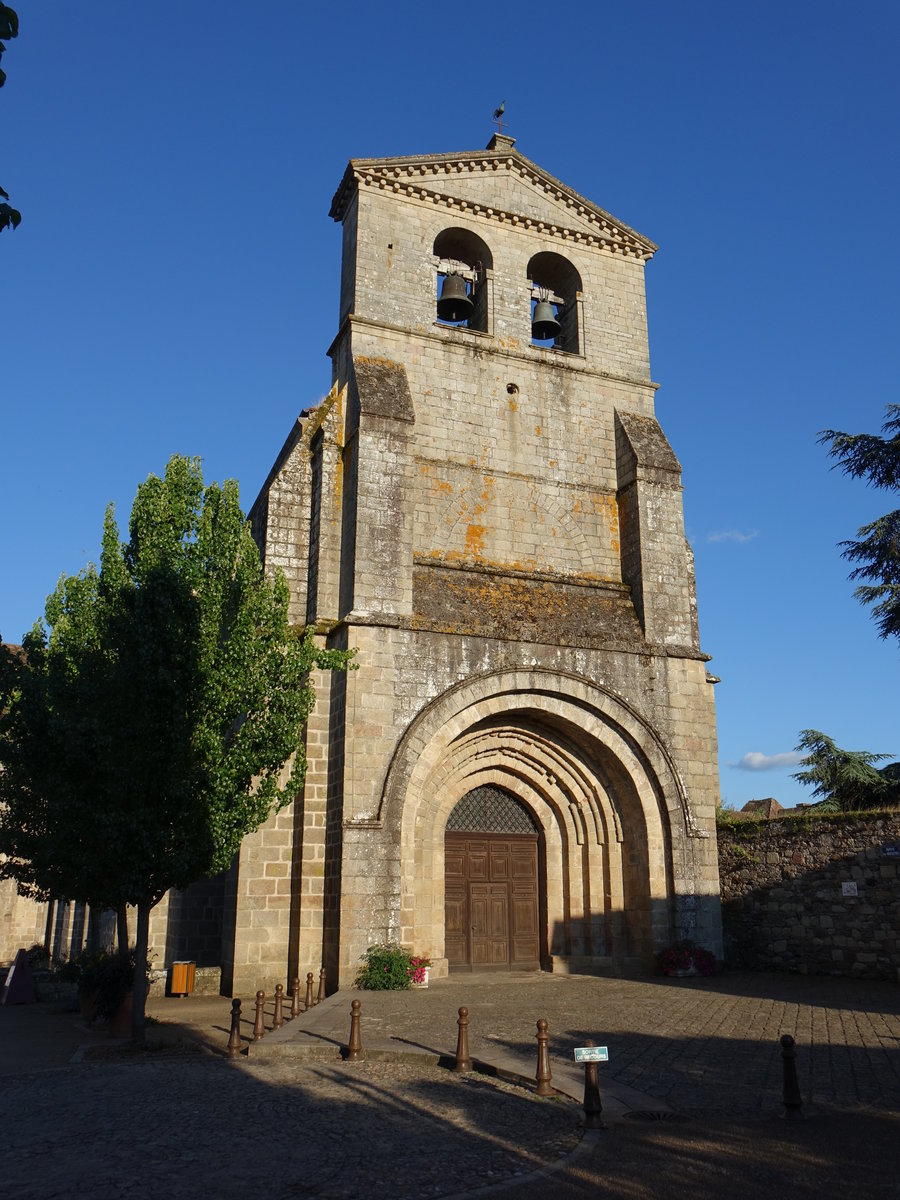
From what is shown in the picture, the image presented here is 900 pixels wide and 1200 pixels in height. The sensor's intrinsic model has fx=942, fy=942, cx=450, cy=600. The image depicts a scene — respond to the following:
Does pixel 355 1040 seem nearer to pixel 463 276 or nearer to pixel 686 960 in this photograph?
pixel 686 960

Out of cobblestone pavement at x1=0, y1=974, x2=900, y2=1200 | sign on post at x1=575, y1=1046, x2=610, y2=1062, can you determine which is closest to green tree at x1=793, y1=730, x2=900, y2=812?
cobblestone pavement at x1=0, y1=974, x2=900, y2=1200

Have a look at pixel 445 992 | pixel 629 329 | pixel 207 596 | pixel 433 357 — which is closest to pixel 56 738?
pixel 207 596

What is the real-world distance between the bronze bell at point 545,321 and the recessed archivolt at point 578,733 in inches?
276

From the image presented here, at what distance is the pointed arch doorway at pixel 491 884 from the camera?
15336 mm

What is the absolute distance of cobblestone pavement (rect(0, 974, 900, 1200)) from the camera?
5215 millimetres

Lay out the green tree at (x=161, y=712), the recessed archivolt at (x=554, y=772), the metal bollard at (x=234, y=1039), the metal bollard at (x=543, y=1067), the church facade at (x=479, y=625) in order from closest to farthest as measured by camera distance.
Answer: the metal bollard at (x=543, y=1067) < the metal bollard at (x=234, y=1039) < the green tree at (x=161, y=712) < the church facade at (x=479, y=625) < the recessed archivolt at (x=554, y=772)

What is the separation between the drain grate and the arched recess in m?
7.26

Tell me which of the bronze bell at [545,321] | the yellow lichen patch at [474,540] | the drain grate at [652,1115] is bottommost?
the drain grate at [652,1115]

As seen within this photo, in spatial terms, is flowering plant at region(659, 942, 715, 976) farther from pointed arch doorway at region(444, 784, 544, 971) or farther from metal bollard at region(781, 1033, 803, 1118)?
metal bollard at region(781, 1033, 803, 1118)

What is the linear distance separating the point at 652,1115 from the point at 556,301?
15587 mm

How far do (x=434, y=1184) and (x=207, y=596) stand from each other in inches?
287

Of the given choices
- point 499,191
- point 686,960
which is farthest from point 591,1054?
point 499,191

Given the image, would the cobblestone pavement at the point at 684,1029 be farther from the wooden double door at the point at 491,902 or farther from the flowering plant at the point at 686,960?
the wooden double door at the point at 491,902

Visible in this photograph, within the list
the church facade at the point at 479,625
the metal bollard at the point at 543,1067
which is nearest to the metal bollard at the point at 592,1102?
the metal bollard at the point at 543,1067
